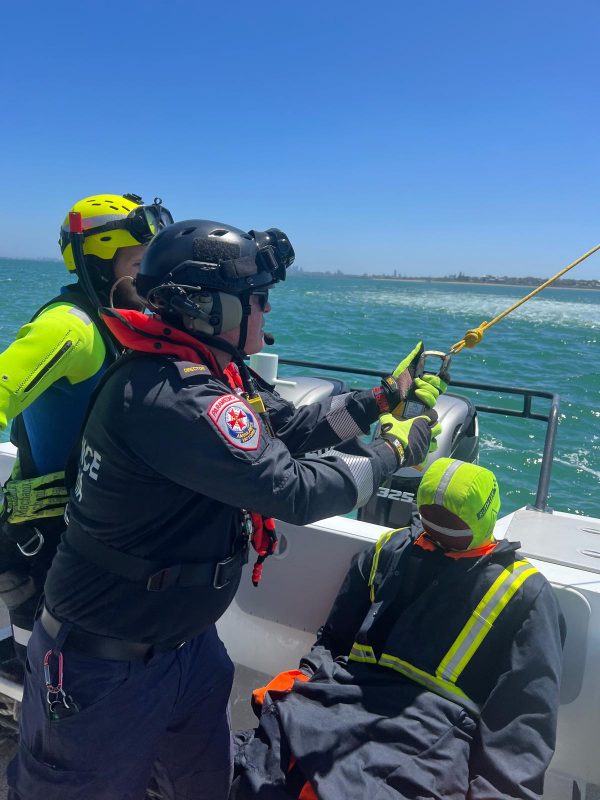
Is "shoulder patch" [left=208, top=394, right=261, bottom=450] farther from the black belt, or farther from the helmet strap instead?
the black belt

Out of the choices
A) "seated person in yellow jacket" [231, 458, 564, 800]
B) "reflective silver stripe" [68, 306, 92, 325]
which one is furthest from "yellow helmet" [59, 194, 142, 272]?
"seated person in yellow jacket" [231, 458, 564, 800]

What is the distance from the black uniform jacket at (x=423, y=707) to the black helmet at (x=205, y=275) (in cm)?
113

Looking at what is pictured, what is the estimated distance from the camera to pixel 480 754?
181cm

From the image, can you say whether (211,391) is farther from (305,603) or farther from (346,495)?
(305,603)

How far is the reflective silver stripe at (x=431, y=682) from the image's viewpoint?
1.91m

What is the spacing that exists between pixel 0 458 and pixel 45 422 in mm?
1444

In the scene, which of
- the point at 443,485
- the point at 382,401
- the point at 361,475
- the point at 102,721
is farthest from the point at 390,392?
the point at 102,721

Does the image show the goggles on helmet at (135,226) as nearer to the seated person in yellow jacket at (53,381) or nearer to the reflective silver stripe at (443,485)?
the seated person in yellow jacket at (53,381)

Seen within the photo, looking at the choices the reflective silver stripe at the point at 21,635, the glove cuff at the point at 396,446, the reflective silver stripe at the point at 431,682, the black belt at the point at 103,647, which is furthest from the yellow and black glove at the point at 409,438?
the reflective silver stripe at the point at 21,635

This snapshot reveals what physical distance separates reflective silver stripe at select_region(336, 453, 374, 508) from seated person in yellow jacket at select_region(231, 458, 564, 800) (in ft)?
1.85

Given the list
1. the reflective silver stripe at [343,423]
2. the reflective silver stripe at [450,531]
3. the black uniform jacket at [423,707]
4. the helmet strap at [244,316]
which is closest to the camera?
the helmet strap at [244,316]

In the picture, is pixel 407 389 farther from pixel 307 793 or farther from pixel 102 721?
pixel 102 721

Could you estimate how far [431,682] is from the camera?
1950 millimetres

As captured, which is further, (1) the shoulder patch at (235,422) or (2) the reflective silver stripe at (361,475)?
(2) the reflective silver stripe at (361,475)
